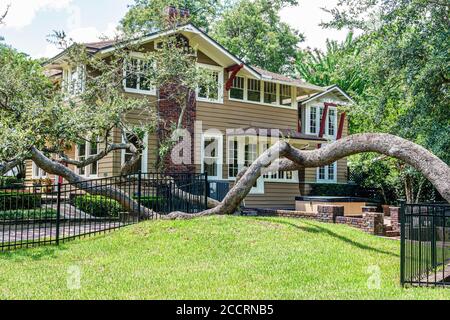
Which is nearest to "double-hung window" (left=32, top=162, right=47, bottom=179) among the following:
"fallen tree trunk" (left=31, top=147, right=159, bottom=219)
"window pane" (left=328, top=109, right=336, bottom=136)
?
"fallen tree trunk" (left=31, top=147, right=159, bottom=219)

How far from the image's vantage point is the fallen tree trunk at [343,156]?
9.44 m

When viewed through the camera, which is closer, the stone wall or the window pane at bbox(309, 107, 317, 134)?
the stone wall

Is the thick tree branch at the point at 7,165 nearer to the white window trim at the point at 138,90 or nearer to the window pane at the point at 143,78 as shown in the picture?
the window pane at the point at 143,78

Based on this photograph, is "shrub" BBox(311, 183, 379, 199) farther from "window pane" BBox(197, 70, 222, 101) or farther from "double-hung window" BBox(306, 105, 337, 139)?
"window pane" BBox(197, 70, 222, 101)

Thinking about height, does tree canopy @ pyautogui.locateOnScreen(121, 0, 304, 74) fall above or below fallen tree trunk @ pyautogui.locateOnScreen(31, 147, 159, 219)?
above

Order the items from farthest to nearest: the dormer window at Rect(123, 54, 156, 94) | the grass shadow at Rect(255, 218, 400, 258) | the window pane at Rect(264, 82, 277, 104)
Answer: the window pane at Rect(264, 82, 277, 104) → the dormer window at Rect(123, 54, 156, 94) → the grass shadow at Rect(255, 218, 400, 258)

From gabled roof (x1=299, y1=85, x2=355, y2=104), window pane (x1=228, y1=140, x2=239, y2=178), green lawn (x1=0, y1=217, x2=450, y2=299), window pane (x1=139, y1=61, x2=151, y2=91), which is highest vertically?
gabled roof (x1=299, y1=85, x2=355, y2=104)

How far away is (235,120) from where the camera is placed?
22984 mm

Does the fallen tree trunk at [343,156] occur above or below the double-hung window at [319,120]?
below

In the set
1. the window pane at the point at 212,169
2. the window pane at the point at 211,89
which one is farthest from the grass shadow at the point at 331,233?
the window pane at the point at 212,169

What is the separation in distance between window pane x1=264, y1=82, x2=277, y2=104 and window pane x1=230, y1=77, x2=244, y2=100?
148cm

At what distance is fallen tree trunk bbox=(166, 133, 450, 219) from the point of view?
9.44 m

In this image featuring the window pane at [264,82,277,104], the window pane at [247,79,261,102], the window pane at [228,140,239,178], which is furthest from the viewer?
the window pane at [264,82,277,104]
